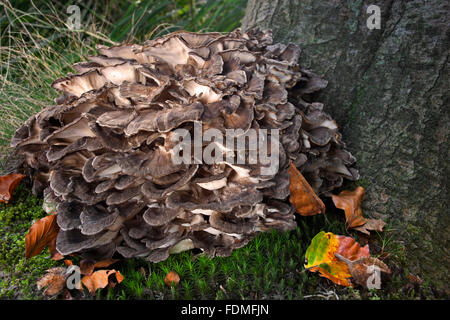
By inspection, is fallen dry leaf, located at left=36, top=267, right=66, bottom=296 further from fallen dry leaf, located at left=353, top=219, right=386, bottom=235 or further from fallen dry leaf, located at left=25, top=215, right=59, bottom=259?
fallen dry leaf, located at left=353, top=219, right=386, bottom=235

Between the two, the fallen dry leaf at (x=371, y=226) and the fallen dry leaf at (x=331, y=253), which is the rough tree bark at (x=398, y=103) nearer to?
the fallen dry leaf at (x=371, y=226)

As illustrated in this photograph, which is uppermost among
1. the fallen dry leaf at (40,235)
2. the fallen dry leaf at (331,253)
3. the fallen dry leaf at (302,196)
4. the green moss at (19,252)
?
the fallen dry leaf at (302,196)

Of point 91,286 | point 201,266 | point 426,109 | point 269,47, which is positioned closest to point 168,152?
point 201,266

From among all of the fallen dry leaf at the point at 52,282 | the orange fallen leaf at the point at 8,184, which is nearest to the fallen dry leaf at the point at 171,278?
the fallen dry leaf at the point at 52,282

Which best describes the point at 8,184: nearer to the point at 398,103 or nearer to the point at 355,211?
the point at 355,211

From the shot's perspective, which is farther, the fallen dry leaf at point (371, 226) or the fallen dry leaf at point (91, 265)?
the fallen dry leaf at point (371, 226)

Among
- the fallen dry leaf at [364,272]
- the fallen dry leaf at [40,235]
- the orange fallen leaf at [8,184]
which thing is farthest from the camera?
the orange fallen leaf at [8,184]

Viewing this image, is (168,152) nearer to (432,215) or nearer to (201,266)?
(201,266)
